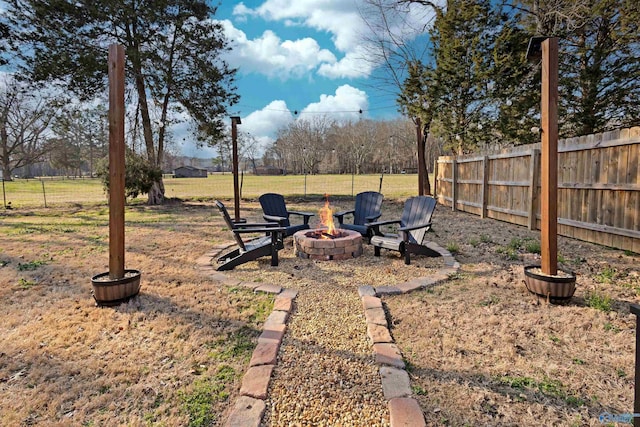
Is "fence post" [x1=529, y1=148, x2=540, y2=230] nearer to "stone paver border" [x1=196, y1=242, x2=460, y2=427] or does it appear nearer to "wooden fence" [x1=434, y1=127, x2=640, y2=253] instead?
"wooden fence" [x1=434, y1=127, x2=640, y2=253]

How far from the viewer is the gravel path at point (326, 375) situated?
5.46 ft

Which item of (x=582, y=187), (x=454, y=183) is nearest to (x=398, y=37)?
(x=454, y=183)

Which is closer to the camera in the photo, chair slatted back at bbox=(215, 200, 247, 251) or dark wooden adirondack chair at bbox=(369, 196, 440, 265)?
chair slatted back at bbox=(215, 200, 247, 251)

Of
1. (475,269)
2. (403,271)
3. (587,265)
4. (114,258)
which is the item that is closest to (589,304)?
(475,269)

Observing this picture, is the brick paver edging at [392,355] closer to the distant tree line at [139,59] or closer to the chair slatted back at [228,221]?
the chair slatted back at [228,221]

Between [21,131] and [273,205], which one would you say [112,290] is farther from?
[21,131]

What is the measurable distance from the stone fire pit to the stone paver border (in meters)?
1.10

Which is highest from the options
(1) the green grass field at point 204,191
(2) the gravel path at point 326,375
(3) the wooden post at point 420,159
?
(3) the wooden post at point 420,159

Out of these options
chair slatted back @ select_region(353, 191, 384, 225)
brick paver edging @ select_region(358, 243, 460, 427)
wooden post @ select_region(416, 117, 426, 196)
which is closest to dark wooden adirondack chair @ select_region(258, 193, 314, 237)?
chair slatted back @ select_region(353, 191, 384, 225)

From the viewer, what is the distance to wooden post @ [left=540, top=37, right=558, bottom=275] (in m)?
2.94

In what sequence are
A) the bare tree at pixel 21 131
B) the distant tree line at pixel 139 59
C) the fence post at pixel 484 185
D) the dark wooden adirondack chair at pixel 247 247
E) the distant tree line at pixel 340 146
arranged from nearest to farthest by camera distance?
the dark wooden adirondack chair at pixel 247 247 → the fence post at pixel 484 185 → the distant tree line at pixel 139 59 → the bare tree at pixel 21 131 → the distant tree line at pixel 340 146

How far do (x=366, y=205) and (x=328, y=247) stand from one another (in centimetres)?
172

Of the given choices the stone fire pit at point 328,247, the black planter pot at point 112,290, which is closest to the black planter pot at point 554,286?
the stone fire pit at point 328,247

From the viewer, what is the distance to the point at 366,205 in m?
5.92
